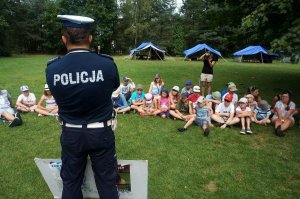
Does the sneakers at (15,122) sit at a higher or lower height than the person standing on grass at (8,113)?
lower

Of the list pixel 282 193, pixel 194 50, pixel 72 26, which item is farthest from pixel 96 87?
pixel 194 50

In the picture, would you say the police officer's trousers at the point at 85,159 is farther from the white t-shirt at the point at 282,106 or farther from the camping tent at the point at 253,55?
the camping tent at the point at 253,55

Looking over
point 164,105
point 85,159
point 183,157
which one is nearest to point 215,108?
point 164,105

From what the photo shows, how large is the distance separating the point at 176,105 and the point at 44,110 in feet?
11.7

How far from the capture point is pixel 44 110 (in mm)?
7957

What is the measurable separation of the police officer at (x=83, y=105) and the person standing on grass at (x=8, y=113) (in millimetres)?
4840

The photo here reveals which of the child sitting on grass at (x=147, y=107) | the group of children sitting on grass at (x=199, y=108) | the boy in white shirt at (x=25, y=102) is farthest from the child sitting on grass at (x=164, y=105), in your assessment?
the boy in white shirt at (x=25, y=102)

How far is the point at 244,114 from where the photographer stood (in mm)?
7207

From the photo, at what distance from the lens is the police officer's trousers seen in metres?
2.56

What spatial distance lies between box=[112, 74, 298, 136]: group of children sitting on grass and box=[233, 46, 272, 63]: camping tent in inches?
962

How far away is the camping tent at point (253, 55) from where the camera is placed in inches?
1239

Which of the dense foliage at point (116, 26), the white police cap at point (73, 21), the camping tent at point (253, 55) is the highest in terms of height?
the dense foliage at point (116, 26)

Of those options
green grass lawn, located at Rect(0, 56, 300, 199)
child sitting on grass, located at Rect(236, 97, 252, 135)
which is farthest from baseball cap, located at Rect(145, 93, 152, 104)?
child sitting on grass, located at Rect(236, 97, 252, 135)

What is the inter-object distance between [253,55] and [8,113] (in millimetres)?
30895
